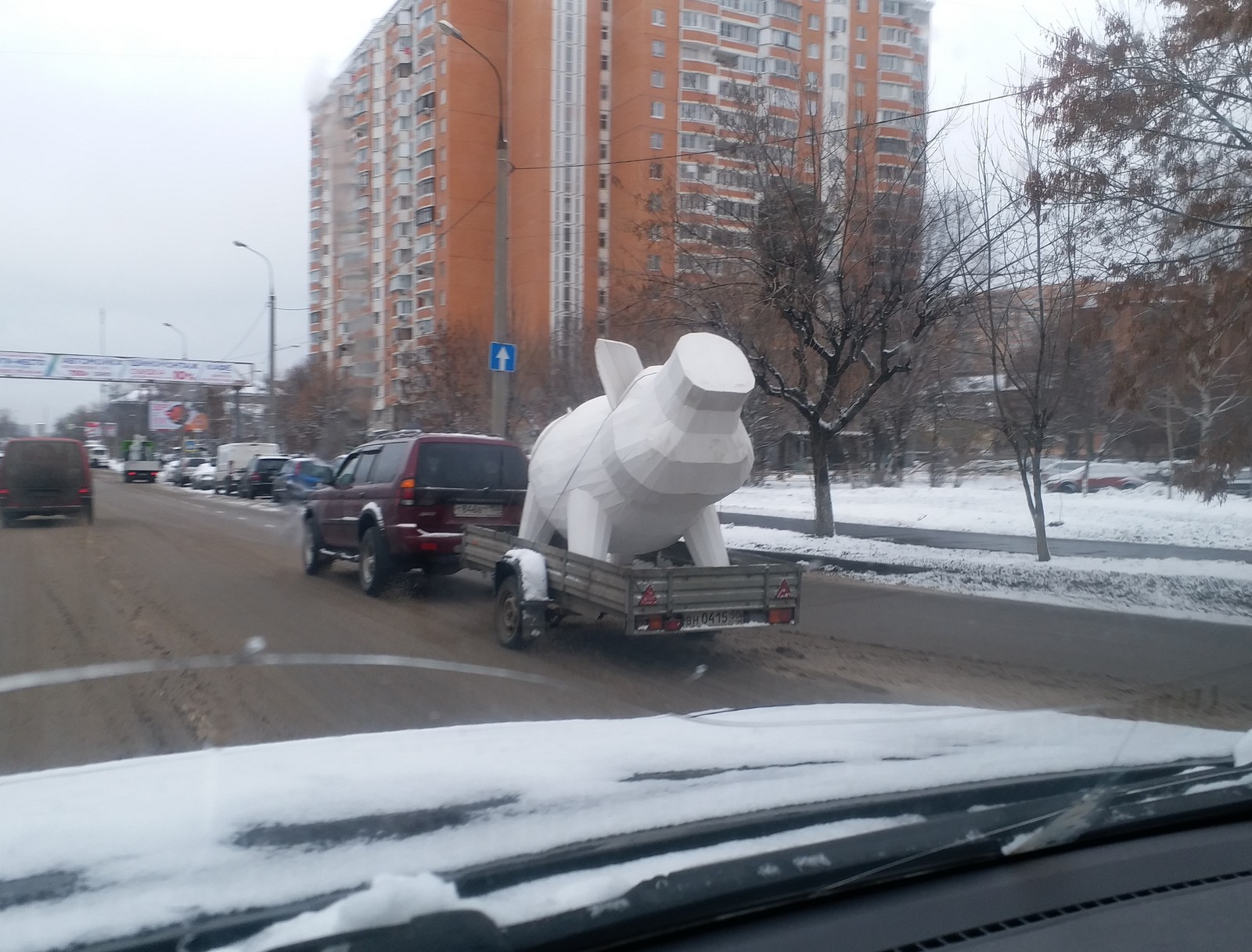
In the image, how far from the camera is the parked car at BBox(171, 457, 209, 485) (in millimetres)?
50719

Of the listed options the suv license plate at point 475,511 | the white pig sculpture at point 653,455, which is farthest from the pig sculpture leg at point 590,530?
the suv license plate at point 475,511

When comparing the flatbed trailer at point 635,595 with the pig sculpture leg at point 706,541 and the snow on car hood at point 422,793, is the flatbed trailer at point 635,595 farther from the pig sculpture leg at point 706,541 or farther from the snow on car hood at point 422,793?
the snow on car hood at point 422,793

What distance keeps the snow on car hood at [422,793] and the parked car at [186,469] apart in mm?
49558

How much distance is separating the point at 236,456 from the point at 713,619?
3522cm

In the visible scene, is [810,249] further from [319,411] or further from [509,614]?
[509,614]

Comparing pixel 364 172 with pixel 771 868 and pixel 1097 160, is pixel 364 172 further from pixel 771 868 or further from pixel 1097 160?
pixel 771 868

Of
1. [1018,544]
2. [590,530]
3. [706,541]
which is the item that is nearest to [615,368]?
[590,530]

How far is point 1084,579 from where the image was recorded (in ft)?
45.2

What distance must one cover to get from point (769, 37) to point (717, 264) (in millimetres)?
10617

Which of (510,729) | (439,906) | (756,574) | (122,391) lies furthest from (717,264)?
(122,391)

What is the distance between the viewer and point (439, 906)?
2414 mm

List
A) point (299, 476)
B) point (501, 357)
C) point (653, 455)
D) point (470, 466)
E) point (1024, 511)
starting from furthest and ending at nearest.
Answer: point (1024, 511) < point (299, 476) < point (501, 357) < point (470, 466) < point (653, 455)

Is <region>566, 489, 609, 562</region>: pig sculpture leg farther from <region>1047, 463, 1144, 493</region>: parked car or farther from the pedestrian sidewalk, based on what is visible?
<region>1047, 463, 1144, 493</region>: parked car

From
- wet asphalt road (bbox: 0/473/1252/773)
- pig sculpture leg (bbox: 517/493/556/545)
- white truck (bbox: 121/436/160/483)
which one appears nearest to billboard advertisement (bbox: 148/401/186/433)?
white truck (bbox: 121/436/160/483)
